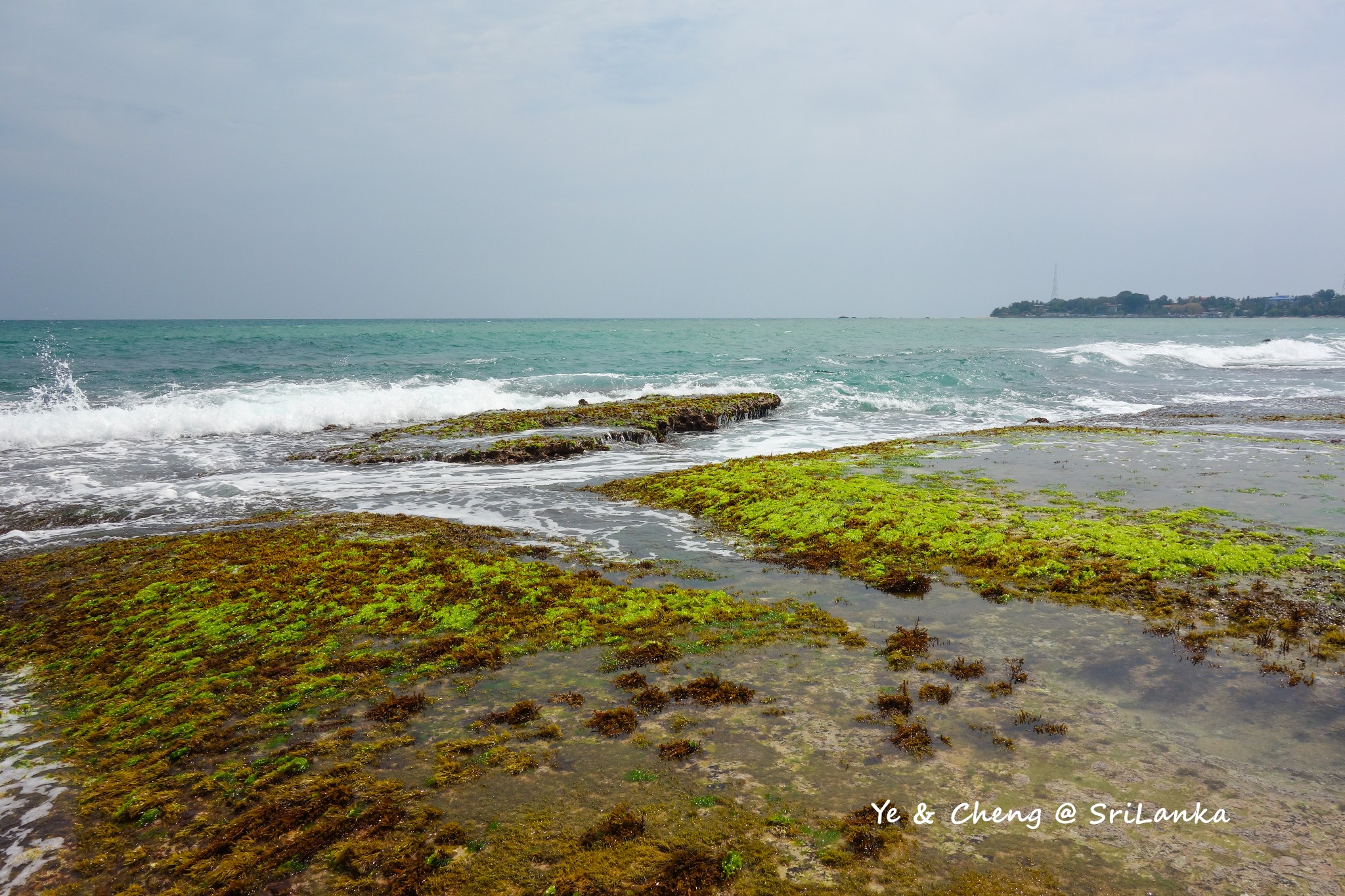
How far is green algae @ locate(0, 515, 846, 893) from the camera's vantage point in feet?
13.3

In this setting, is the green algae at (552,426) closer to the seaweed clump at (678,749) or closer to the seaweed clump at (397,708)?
the seaweed clump at (397,708)

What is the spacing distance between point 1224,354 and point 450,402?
2263 inches

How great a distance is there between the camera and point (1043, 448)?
15.8 m

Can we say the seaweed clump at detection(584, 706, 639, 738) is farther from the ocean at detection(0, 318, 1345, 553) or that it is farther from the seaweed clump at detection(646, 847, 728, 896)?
the ocean at detection(0, 318, 1345, 553)

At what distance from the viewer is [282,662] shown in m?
6.40

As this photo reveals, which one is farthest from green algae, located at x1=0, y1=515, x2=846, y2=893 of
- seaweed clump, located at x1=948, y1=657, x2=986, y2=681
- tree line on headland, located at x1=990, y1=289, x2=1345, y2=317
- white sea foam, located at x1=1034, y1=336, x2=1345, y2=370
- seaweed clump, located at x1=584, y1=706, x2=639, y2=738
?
tree line on headland, located at x1=990, y1=289, x2=1345, y2=317

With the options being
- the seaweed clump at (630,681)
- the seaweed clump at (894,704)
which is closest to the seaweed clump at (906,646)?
the seaweed clump at (894,704)

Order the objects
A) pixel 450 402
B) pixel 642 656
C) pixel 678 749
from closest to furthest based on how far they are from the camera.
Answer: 1. pixel 678 749
2. pixel 642 656
3. pixel 450 402

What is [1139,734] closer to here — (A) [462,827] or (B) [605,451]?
(A) [462,827]

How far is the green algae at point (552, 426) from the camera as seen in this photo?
56.1 feet

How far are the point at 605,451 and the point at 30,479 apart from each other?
1259 cm

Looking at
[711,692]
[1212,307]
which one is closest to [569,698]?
[711,692]

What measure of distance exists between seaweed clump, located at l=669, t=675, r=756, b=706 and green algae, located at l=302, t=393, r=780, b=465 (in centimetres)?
1191

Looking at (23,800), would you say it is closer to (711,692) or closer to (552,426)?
(711,692)
